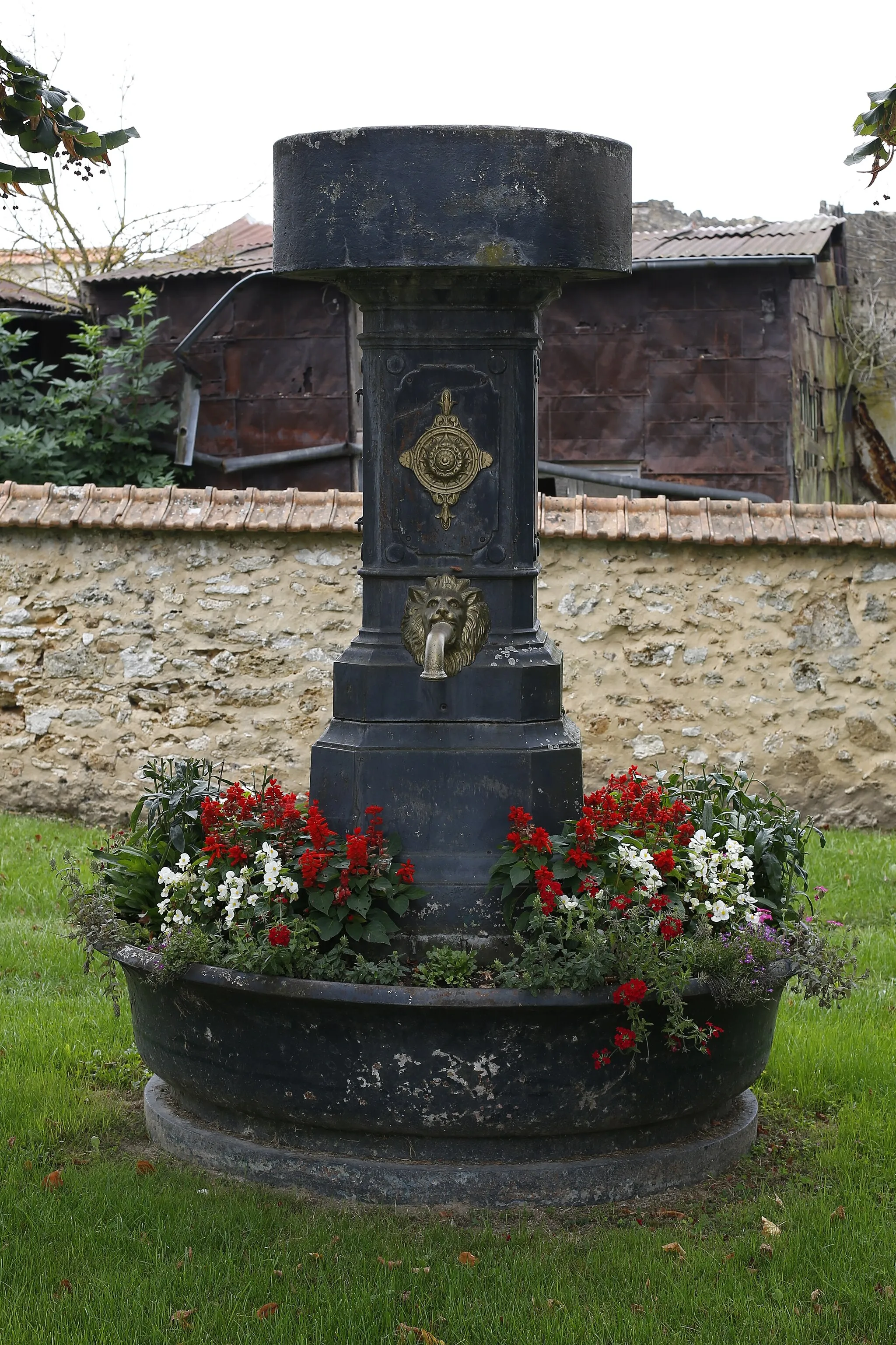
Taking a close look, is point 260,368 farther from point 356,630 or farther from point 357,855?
point 357,855

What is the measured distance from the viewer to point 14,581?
858 centimetres

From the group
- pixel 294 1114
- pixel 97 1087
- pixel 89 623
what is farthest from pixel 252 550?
pixel 294 1114

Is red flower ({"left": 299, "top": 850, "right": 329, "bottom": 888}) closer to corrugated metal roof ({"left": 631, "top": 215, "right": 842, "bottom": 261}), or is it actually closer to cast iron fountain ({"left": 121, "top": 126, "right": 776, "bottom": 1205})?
cast iron fountain ({"left": 121, "top": 126, "right": 776, "bottom": 1205})

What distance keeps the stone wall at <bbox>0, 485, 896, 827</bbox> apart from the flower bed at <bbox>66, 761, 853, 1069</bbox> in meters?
3.93

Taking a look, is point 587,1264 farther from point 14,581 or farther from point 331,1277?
point 14,581

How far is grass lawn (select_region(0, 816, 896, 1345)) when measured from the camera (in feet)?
10.2

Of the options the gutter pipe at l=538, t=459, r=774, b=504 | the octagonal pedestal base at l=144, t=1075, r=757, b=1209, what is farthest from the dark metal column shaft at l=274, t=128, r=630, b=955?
the gutter pipe at l=538, t=459, r=774, b=504

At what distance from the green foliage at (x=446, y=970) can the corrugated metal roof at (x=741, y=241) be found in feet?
37.4

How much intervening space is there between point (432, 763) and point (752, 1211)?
1441 mm

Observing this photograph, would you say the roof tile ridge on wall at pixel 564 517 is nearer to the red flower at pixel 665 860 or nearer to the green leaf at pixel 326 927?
the red flower at pixel 665 860

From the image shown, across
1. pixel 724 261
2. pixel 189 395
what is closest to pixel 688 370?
pixel 724 261

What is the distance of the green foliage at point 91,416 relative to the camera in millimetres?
12266

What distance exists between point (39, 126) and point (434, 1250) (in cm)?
310

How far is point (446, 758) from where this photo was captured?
410cm
